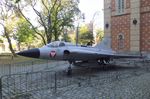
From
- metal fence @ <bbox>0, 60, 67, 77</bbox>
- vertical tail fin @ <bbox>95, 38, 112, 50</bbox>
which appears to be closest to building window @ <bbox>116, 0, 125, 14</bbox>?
vertical tail fin @ <bbox>95, 38, 112, 50</bbox>

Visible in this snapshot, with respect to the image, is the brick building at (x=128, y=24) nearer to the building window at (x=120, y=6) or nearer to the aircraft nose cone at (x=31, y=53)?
the building window at (x=120, y=6)

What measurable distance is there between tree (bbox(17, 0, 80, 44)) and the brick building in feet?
45.3

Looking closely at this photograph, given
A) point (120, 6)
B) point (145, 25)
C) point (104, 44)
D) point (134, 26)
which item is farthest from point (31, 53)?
point (120, 6)

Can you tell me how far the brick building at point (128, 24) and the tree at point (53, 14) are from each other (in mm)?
13808

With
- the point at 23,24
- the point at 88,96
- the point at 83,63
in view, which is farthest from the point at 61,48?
the point at 23,24

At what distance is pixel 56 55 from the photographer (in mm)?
15930

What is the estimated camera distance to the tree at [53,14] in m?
39.6

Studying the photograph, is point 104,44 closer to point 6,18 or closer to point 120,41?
point 120,41

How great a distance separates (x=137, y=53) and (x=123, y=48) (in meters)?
1.82

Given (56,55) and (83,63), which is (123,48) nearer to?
(83,63)

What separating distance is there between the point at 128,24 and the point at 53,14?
59.4 ft

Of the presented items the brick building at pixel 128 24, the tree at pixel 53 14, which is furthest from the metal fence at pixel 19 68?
the tree at pixel 53 14

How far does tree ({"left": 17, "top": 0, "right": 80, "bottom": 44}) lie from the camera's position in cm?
3959

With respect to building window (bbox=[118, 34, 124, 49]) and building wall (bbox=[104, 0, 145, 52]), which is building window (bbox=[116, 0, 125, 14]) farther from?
building window (bbox=[118, 34, 124, 49])
